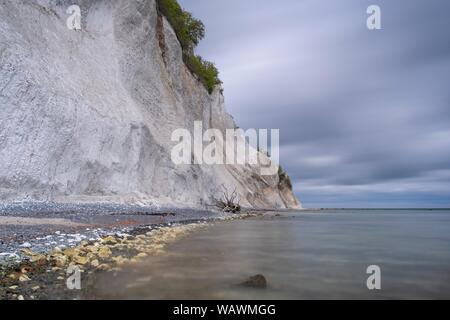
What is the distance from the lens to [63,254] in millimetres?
5375

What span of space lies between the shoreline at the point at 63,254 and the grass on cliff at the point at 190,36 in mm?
23715

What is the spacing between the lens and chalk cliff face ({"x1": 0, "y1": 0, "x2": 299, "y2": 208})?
13.3 metres

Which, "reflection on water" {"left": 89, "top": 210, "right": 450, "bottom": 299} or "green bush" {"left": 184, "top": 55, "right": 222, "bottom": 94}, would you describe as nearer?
"reflection on water" {"left": 89, "top": 210, "right": 450, "bottom": 299}

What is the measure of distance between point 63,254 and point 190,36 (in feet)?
103

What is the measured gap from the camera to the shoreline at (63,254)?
3916mm

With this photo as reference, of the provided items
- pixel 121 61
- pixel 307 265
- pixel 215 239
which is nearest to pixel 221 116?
pixel 121 61

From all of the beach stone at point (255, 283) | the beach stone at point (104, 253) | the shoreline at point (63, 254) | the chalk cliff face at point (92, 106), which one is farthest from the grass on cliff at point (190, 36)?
the beach stone at point (255, 283)

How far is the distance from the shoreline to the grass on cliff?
77.8 ft

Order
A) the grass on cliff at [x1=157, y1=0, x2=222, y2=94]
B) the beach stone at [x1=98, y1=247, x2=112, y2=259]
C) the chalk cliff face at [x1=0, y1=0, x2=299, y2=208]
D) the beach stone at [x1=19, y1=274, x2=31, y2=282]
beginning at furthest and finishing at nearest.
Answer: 1. the grass on cliff at [x1=157, y1=0, x2=222, y2=94]
2. the chalk cliff face at [x1=0, y1=0, x2=299, y2=208]
3. the beach stone at [x1=98, y1=247, x2=112, y2=259]
4. the beach stone at [x1=19, y1=274, x2=31, y2=282]
